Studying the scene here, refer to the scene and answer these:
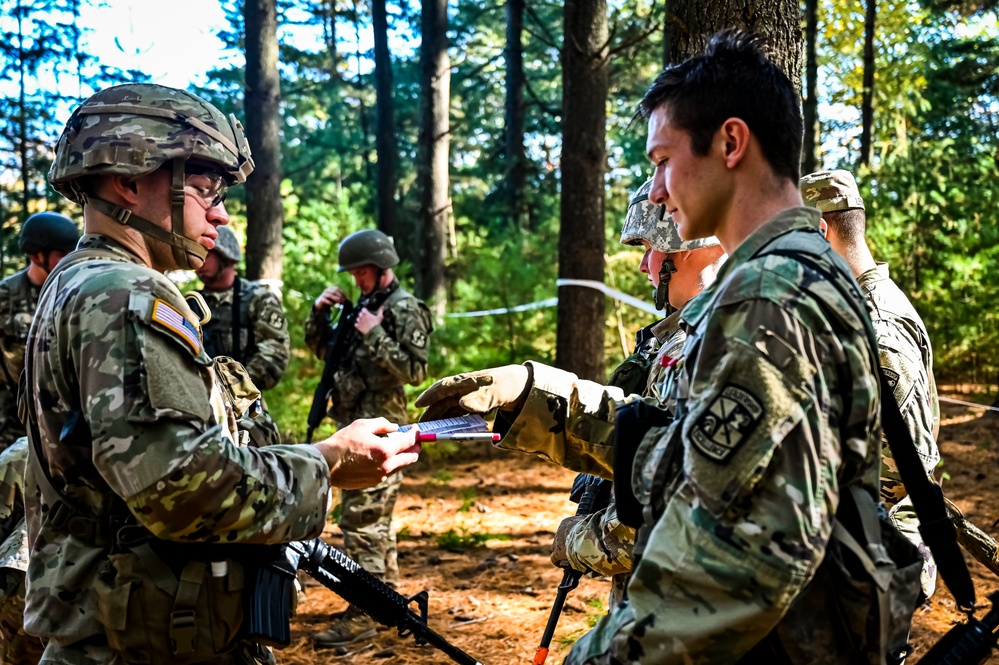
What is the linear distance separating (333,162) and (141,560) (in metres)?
26.8

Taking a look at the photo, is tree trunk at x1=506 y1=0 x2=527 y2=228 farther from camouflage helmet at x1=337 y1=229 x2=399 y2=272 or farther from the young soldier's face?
the young soldier's face

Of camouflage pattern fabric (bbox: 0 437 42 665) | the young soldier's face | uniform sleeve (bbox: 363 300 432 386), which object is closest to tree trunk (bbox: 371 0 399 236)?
uniform sleeve (bbox: 363 300 432 386)

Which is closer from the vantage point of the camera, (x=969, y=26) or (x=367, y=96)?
(x=969, y=26)

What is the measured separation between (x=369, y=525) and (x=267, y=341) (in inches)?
65.2

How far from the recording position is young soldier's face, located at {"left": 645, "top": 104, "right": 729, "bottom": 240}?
6.07ft

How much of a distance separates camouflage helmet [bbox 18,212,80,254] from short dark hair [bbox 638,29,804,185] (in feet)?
15.8

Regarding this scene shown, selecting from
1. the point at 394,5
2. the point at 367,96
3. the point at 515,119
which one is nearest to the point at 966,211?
the point at 515,119

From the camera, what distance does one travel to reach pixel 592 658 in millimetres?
1648

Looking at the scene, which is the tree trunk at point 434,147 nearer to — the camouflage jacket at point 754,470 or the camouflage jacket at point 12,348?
the camouflage jacket at point 12,348

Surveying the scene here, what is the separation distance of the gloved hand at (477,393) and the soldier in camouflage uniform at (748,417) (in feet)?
2.40

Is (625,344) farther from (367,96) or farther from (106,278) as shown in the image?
(367,96)

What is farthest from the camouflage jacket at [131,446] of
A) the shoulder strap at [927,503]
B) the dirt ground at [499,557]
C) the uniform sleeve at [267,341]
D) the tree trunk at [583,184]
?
the tree trunk at [583,184]

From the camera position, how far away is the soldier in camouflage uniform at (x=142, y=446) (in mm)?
1991

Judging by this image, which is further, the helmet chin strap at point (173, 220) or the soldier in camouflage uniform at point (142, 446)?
the helmet chin strap at point (173, 220)
